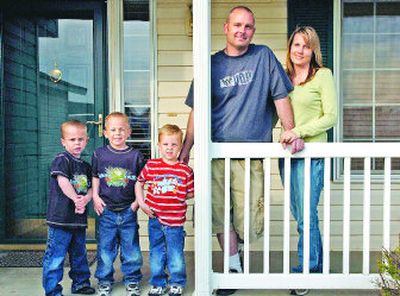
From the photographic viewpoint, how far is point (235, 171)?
3439 millimetres

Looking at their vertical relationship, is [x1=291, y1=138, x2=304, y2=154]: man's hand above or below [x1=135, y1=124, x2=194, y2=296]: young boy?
above

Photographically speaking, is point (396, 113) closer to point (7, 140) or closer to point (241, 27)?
point (241, 27)

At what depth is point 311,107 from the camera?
341 centimetres

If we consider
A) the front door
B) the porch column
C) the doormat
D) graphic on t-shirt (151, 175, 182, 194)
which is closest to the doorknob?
the front door

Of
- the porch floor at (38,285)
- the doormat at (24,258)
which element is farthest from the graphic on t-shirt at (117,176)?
the doormat at (24,258)

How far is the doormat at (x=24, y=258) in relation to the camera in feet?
13.8

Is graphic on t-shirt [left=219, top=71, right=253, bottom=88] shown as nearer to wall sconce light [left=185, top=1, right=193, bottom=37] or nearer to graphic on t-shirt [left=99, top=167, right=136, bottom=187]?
graphic on t-shirt [left=99, top=167, right=136, bottom=187]

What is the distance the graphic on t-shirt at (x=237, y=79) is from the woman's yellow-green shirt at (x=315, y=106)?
0.94ft

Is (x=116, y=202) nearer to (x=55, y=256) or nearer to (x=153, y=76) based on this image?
(x=55, y=256)

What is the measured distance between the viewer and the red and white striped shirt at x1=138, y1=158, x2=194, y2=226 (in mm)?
3309

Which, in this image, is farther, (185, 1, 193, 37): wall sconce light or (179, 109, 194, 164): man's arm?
(185, 1, 193, 37): wall sconce light

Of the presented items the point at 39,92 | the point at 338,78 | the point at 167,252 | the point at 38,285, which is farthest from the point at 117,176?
the point at 338,78

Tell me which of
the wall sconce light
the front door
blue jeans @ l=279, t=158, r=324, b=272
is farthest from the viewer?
the front door

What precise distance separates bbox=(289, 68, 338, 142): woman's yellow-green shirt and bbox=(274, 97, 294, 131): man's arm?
0.05 metres
